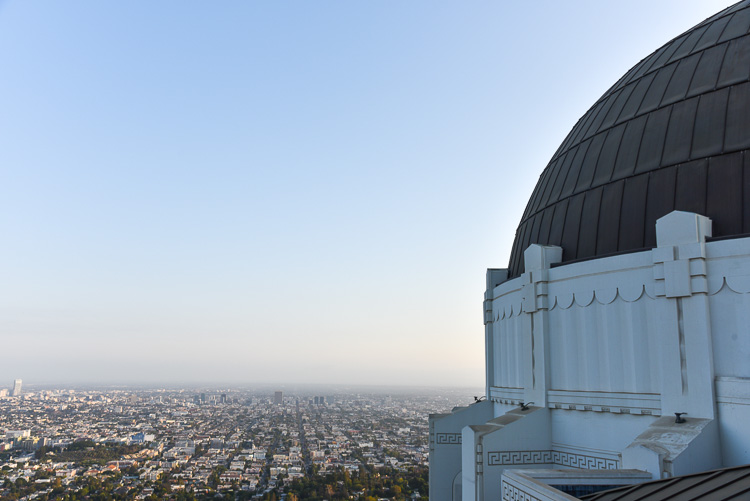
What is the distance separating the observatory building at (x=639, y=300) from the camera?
739 centimetres

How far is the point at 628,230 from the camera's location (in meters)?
9.32

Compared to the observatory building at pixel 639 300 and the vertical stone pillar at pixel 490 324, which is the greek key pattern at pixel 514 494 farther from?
the vertical stone pillar at pixel 490 324

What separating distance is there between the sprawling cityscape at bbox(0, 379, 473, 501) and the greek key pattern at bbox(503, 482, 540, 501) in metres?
44.3

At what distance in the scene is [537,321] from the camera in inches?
403

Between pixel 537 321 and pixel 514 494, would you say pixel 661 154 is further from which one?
pixel 514 494

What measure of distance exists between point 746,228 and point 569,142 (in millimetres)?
5526

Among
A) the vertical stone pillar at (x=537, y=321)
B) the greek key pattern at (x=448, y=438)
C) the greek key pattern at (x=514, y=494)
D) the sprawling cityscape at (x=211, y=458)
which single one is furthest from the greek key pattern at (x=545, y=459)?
the sprawling cityscape at (x=211, y=458)

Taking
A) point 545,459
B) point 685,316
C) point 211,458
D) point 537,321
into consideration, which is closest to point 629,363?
point 685,316

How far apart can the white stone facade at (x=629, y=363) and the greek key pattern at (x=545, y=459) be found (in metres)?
0.02

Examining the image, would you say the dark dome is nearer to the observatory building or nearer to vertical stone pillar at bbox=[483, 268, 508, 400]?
the observatory building

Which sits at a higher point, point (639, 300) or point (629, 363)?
point (639, 300)

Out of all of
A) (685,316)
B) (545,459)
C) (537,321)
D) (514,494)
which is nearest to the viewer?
(514,494)

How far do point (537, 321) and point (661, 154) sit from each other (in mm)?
3357

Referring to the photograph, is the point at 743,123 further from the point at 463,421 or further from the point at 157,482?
the point at 157,482
